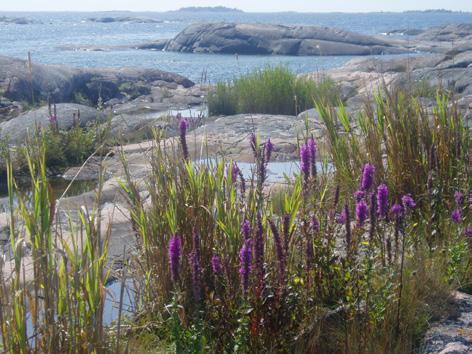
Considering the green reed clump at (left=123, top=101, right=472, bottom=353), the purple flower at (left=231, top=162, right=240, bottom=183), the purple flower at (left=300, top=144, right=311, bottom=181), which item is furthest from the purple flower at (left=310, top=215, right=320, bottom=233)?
the purple flower at (left=231, top=162, right=240, bottom=183)

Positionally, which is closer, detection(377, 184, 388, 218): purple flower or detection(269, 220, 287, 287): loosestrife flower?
detection(269, 220, 287, 287): loosestrife flower

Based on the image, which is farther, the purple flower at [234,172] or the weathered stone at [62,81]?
the weathered stone at [62,81]

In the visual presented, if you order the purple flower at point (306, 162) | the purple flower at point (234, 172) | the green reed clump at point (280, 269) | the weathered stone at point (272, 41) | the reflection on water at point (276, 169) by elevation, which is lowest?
the weathered stone at point (272, 41)

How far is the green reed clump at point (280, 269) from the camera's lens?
290 cm

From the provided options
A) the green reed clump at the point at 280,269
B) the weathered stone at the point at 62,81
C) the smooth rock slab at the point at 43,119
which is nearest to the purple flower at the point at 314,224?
the green reed clump at the point at 280,269

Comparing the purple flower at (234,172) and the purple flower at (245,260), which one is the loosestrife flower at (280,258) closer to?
the purple flower at (245,260)

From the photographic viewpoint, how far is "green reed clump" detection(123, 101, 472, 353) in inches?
114

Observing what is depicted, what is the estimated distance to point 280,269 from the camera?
2.90 metres

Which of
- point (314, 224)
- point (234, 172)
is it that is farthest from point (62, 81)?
point (314, 224)

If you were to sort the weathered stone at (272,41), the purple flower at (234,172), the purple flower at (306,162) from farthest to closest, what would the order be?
the weathered stone at (272,41)
the purple flower at (234,172)
the purple flower at (306,162)

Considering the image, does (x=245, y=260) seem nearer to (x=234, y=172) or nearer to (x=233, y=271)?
(x=233, y=271)

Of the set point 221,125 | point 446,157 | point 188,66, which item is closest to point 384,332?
point 446,157

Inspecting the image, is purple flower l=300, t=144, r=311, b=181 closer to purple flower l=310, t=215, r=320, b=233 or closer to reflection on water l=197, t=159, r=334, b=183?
purple flower l=310, t=215, r=320, b=233

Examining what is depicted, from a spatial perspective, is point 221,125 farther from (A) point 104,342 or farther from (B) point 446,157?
(A) point 104,342
